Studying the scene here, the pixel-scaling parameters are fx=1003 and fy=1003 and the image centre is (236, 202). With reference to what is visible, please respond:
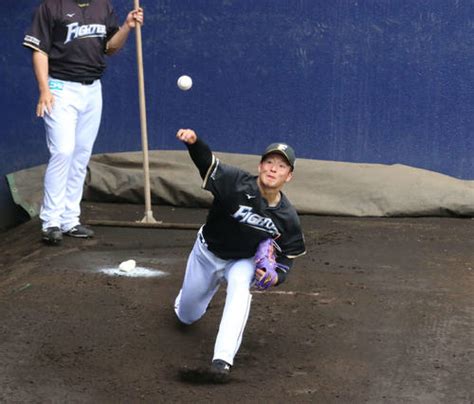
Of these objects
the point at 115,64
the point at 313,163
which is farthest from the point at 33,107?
the point at 313,163

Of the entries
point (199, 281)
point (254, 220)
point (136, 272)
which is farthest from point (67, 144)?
point (254, 220)

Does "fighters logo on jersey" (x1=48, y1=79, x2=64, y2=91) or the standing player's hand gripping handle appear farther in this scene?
"fighters logo on jersey" (x1=48, y1=79, x2=64, y2=91)

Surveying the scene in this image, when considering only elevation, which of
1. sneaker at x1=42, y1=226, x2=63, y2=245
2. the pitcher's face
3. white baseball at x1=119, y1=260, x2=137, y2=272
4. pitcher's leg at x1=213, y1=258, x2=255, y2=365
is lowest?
white baseball at x1=119, y1=260, x2=137, y2=272

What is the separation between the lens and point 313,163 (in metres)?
8.13

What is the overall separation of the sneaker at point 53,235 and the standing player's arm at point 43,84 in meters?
0.79

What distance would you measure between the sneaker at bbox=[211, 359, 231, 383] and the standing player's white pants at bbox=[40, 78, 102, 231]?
2.53 m

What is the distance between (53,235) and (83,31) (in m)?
Result: 1.41

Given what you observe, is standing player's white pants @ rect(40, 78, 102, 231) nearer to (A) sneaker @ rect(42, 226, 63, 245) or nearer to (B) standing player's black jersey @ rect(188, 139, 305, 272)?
(A) sneaker @ rect(42, 226, 63, 245)

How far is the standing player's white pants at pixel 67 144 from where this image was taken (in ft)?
22.2

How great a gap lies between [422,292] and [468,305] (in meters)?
0.33

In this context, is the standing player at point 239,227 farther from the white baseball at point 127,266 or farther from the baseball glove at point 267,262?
the white baseball at point 127,266

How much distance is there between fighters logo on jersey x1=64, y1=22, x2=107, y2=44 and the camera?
6812 mm

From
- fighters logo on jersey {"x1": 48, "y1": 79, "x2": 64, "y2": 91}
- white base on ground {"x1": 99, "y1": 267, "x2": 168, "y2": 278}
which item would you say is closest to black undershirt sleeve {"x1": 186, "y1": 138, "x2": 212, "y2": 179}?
white base on ground {"x1": 99, "y1": 267, "x2": 168, "y2": 278}

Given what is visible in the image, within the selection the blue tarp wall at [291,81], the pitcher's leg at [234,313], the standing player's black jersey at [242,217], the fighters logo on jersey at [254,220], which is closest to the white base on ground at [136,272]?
the standing player's black jersey at [242,217]
